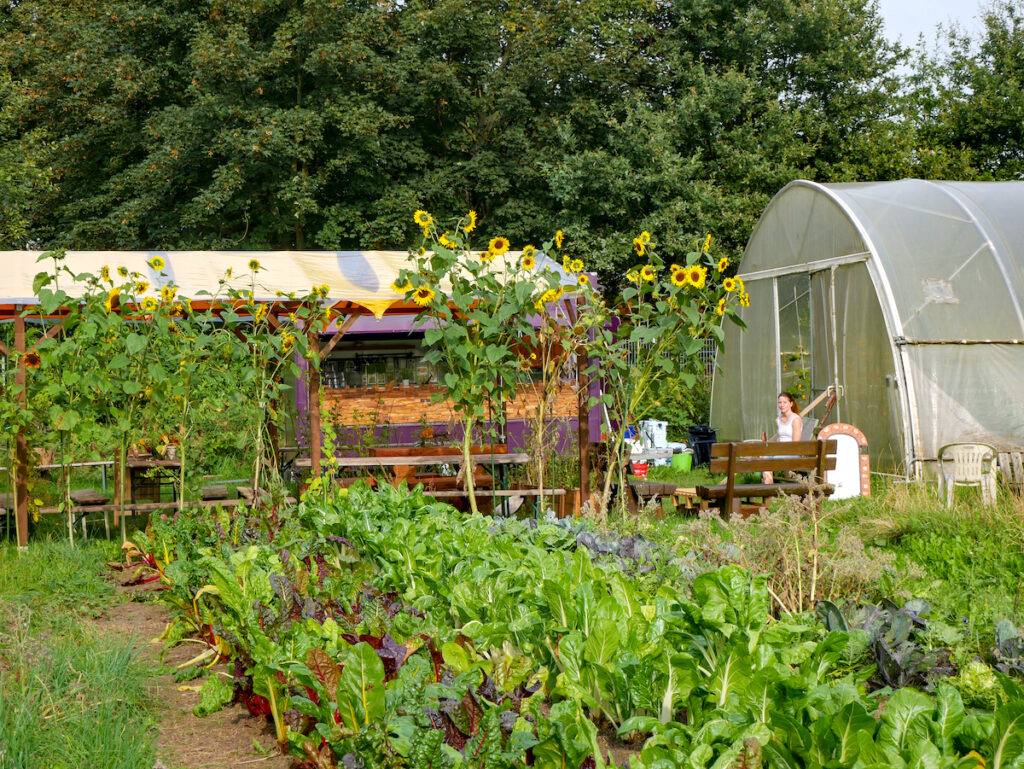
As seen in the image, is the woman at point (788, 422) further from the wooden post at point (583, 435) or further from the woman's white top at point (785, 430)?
the wooden post at point (583, 435)

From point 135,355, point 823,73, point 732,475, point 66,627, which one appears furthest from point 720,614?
point 823,73

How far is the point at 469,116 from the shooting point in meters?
22.9

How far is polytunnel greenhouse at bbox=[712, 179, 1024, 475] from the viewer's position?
10.5 metres

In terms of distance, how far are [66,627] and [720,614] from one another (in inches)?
128

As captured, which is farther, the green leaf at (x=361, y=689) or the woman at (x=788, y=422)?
the woman at (x=788, y=422)

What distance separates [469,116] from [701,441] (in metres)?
11.3

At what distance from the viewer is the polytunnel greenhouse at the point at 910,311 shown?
10516 millimetres

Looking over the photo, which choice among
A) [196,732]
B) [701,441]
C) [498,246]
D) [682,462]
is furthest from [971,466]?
[196,732]

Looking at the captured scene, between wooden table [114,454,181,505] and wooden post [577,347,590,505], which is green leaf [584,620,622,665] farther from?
wooden table [114,454,181,505]

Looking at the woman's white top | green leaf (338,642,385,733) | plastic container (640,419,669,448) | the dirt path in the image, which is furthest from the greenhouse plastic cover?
green leaf (338,642,385,733)

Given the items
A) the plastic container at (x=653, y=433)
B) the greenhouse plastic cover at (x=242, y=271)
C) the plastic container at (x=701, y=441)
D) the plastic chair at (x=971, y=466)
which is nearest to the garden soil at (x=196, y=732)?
the greenhouse plastic cover at (x=242, y=271)

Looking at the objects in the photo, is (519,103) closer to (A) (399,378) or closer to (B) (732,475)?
(A) (399,378)

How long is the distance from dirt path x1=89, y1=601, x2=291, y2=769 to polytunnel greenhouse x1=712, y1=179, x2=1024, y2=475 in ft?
27.3

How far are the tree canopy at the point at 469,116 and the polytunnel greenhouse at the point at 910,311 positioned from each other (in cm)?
797
